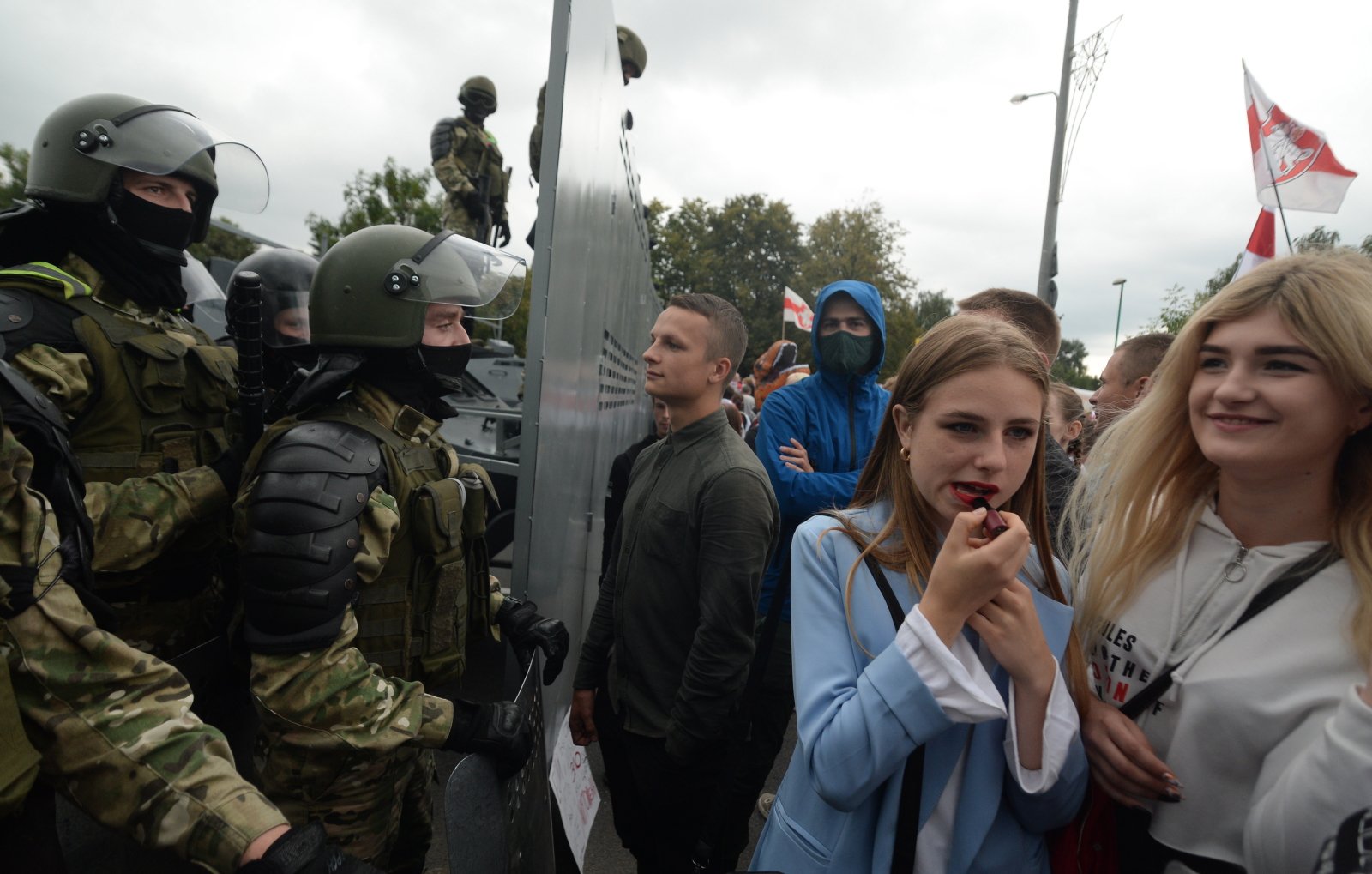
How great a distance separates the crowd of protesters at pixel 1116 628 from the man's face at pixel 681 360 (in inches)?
41.2

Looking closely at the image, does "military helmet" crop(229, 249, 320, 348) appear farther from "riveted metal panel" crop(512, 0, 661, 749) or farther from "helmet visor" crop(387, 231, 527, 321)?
"riveted metal panel" crop(512, 0, 661, 749)

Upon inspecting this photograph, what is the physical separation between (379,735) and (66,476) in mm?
767

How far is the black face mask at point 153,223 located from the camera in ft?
6.73

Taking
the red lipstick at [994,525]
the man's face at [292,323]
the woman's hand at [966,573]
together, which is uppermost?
the man's face at [292,323]

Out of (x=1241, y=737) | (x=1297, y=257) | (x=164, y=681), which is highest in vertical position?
(x=1297, y=257)

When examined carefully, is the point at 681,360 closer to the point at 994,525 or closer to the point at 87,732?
the point at 994,525

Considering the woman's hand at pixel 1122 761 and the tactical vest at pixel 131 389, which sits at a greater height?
the tactical vest at pixel 131 389

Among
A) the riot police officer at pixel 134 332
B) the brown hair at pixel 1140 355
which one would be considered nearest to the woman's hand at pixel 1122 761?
the riot police officer at pixel 134 332

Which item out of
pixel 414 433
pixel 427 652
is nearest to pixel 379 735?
pixel 427 652

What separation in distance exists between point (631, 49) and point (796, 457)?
370cm

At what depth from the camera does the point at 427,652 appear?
1854 millimetres

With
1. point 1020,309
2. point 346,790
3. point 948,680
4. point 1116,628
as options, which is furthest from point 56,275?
point 1020,309

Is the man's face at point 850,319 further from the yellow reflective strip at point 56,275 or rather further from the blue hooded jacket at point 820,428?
the yellow reflective strip at point 56,275

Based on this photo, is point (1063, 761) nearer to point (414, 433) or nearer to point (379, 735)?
point (379, 735)
